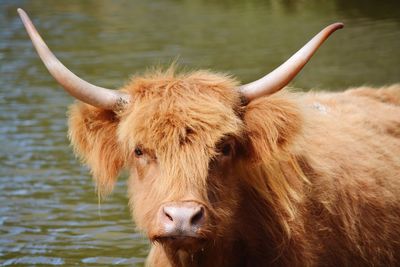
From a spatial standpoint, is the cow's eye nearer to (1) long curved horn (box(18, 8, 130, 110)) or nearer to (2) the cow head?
→ (2) the cow head

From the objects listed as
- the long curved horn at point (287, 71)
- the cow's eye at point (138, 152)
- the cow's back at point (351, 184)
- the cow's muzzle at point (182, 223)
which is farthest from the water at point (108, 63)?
the cow's muzzle at point (182, 223)

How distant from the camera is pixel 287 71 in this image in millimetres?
4340

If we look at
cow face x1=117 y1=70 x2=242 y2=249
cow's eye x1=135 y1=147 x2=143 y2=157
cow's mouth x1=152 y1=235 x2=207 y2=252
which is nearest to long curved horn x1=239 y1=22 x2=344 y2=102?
cow face x1=117 y1=70 x2=242 y2=249

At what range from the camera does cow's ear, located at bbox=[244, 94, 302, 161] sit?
450 centimetres

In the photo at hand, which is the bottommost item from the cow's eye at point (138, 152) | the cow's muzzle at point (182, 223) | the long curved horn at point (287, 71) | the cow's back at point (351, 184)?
the cow's back at point (351, 184)

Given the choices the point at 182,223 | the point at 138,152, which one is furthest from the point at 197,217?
the point at 138,152

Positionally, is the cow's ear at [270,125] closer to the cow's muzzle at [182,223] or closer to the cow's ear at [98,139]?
the cow's muzzle at [182,223]

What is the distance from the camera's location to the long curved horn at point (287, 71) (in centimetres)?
431

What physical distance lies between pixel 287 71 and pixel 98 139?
1.21 meters

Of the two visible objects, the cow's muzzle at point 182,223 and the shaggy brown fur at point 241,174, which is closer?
the cow's muzzle at point 182,223

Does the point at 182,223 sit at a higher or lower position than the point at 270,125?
lower

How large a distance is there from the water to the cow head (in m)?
2.32

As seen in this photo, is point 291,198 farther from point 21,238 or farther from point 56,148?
point 56,148

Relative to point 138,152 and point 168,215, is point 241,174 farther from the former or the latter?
point 168,215
